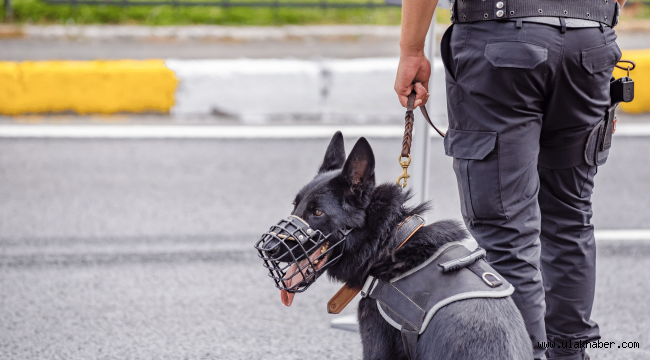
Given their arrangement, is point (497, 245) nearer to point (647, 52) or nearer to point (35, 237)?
point (35, 237)

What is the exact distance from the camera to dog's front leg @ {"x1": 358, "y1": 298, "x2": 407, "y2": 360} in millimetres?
1911

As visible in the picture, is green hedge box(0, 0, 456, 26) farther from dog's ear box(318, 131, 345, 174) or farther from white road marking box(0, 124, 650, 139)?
dog's ear box(318, 131, 345, 174)

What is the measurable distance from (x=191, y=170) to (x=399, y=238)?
3.31 meters

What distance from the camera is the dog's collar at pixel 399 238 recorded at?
1948 mm

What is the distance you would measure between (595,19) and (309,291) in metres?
1.88

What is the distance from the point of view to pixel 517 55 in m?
1.84

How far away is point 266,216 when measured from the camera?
4.17 metres

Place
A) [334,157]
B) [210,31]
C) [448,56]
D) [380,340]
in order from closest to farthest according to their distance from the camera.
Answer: [380,340], [448,56], [334,157], [210,31]

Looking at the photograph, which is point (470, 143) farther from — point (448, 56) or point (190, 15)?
point (190, 15)

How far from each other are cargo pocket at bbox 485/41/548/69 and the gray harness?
1.81 feet

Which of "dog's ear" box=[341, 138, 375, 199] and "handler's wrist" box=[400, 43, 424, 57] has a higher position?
"handler's wrist" box=[400, 43, 424, 57]

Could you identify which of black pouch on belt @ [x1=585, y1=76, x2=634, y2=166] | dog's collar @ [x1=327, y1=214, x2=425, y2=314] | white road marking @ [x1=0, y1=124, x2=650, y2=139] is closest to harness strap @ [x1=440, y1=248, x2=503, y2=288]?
dog's collar @ [x1=327, y1=214, x2=425, y2=314]

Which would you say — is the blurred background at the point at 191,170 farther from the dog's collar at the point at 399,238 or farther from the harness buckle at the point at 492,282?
the harness buckle at the point at 492,282

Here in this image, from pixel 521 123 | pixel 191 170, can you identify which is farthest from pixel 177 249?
pixel 521 123
